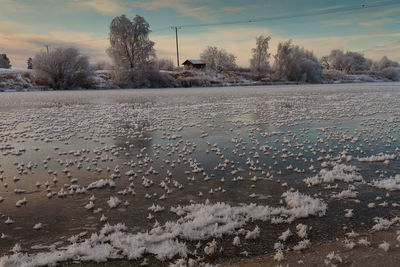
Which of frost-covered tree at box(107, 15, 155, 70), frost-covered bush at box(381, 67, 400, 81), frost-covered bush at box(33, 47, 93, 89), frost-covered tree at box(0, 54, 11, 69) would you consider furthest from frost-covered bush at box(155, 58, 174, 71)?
frost-covered bush at box(381, 67, 400, 81)

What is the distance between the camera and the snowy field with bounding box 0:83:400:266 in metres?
5.64

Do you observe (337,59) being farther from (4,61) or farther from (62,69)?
(4,61)

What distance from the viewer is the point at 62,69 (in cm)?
6950

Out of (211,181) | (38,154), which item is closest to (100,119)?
(38,154)

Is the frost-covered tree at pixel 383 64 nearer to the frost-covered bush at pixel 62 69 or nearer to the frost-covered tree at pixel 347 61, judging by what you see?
the frost-covered tree at pixel 347 61

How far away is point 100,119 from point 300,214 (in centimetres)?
1906

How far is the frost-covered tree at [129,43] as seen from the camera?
2990 inches

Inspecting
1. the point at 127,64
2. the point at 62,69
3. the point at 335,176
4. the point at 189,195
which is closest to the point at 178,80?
the point at 127,64

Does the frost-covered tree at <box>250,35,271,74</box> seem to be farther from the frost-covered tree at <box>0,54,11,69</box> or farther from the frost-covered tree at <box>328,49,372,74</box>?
the frost-covered tree at <box>0,54,11,69</box>

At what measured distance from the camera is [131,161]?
11352 mm

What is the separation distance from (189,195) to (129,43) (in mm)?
75552

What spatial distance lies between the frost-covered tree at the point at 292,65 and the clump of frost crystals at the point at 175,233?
96452mm

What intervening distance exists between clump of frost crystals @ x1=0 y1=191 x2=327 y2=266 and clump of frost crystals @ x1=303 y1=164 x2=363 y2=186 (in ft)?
4.47

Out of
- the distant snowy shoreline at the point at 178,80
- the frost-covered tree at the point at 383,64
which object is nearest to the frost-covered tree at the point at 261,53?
the distant snowy shoreline at the point at 178,80
